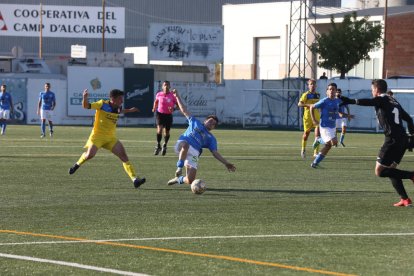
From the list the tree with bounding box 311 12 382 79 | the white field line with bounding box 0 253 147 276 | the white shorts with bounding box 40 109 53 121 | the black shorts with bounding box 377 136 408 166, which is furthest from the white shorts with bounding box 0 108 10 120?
the tree with bounding box 311 12 382 79

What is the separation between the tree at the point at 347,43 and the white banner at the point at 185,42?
6786 mm

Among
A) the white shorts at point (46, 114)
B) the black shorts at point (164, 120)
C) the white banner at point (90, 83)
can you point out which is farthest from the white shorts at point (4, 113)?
the black shorts at point (164, 120)

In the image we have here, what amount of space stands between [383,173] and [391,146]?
0.42 meters

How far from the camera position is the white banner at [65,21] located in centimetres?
8131

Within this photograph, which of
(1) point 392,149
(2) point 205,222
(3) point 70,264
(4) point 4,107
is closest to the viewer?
(3) point 70,264

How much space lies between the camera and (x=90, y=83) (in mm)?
51188

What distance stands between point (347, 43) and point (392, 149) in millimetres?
51447

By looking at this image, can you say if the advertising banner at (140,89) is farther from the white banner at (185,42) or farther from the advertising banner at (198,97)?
the white banner at (185,42)

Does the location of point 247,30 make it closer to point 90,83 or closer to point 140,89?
point 140,89

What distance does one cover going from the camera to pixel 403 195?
48.4 feet

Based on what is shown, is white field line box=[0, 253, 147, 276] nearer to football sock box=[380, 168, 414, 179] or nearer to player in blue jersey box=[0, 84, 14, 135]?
football sock box=[380, 168, 414, 179]

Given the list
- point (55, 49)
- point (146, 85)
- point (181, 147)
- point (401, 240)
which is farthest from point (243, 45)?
point (401, 240)

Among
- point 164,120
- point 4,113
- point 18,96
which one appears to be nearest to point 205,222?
point 164,120

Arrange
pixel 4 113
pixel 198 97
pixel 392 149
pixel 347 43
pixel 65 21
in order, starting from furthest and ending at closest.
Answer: pixel 65 21
pixel 347 43
pixel 198 97
pixel 4 113
pixel 392 149
